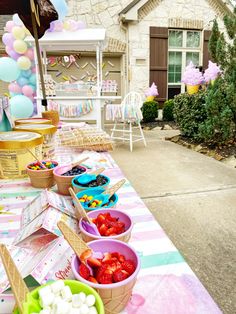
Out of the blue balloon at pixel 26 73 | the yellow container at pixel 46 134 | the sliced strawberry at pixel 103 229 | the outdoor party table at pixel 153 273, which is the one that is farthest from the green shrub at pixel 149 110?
the sliced strawberry at pixel 103 229

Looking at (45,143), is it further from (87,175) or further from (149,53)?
(149,53)

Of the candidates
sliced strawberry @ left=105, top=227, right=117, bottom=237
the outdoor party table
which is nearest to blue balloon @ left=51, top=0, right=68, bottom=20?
the outdoor party table

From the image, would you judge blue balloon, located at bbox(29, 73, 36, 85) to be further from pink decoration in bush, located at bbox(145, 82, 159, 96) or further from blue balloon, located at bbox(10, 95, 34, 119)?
pink decoration in bush, located at bbox(145, 82, 159, 96)

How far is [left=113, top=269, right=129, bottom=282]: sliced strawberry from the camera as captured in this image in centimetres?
63

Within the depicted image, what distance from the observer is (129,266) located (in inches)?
26.4

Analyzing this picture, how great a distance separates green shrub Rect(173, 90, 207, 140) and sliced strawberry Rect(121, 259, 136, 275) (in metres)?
4.84

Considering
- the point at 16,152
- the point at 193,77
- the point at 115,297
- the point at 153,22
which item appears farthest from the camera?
the point at 153,22

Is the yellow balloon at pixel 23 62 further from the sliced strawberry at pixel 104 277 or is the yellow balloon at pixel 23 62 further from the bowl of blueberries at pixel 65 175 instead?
the sliced strawberry at pixel 104 277

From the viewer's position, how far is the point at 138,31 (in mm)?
8133

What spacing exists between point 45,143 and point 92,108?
10.6 feet

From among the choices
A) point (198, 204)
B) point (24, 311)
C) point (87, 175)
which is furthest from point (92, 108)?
point (24, 311)

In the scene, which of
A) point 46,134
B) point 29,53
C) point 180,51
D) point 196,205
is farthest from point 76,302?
point 180,51

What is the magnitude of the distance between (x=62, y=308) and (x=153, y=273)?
1.25 ft

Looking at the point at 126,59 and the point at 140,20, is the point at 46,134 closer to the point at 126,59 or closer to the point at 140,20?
the point at 126,59
